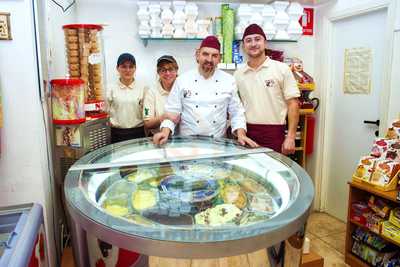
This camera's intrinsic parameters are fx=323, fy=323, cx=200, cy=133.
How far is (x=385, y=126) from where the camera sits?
281 cm

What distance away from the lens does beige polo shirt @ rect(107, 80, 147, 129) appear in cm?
260

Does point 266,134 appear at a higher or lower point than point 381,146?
higher

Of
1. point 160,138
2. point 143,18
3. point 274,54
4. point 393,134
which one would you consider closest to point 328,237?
point 393,134

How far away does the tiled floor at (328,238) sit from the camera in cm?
284

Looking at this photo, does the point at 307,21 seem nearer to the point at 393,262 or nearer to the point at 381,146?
the point at 381,146

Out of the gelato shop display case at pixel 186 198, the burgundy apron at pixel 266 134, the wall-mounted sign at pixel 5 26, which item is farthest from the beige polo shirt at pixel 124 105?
the wall-mounted sign at pixel 5 26

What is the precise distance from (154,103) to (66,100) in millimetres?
953

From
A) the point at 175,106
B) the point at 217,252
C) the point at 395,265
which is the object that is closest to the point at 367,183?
the point at 395,265

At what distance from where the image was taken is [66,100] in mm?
1682

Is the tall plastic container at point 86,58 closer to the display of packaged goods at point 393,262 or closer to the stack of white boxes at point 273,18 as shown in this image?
the stack of white boxes at point 273,18

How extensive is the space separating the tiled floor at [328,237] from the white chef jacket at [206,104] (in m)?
1.59

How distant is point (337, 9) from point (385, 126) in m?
1.35

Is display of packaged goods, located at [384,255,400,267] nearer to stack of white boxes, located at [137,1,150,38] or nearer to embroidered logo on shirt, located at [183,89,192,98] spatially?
embroidered logo on shirt, located at [183,89,192,98]

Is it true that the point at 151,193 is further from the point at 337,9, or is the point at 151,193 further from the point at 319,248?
the point at 337,9
